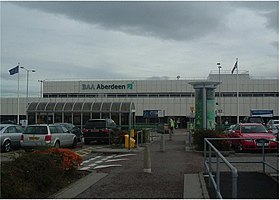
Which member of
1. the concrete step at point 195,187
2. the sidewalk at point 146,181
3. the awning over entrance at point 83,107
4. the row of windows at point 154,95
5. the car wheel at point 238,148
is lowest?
the sidewalk at point 146,181

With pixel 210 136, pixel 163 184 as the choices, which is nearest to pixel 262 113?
pixel 210 136

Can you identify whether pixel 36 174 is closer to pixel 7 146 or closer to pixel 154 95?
pixel 7 146

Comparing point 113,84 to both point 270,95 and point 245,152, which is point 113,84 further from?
point 245,152

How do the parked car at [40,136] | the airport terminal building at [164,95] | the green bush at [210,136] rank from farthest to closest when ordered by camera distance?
the airport terminal building at [164,95] < the parked car at [40,136] < the green bush at [210,136]

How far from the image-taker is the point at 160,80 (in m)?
72.6

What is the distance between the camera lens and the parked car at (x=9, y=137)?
20844 millimetres

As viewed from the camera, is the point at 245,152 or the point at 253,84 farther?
the point at 253,84

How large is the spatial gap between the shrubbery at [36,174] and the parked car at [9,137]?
10.2 metres

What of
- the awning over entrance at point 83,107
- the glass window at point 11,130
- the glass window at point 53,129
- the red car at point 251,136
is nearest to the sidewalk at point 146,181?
the red car at point 251,136

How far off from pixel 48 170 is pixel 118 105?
35836 mm

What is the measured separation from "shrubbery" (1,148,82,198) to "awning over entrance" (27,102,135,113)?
33.9 meters

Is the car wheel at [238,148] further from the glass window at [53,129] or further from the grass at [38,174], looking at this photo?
the grass at [38,174]

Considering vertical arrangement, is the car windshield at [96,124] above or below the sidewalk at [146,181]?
above

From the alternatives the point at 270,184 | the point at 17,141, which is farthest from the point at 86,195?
the point at 17,141
